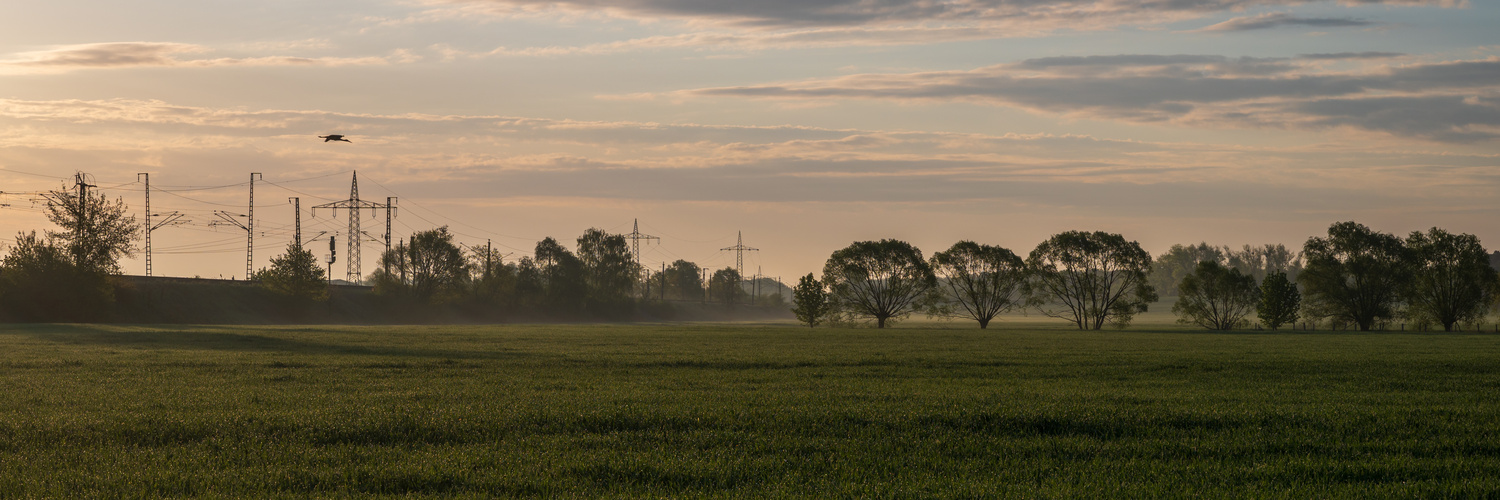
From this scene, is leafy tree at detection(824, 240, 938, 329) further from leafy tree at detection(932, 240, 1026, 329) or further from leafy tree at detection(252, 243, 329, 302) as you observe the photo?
leafy tree at detection(252, 243, 329, 302)

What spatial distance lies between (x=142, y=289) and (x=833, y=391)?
403 feet

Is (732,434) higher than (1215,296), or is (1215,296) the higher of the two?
(1215,296)

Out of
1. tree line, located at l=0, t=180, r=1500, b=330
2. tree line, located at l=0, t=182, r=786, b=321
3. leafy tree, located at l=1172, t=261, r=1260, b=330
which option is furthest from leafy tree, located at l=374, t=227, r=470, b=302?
leafy tree, located at l=1172, t=261, r=1260, b=330

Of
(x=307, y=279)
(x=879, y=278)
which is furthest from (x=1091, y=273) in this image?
(x=307, y=279)

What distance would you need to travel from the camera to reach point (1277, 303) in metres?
117

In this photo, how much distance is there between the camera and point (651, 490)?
535 inches

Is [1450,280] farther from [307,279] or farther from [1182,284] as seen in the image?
[307,279]

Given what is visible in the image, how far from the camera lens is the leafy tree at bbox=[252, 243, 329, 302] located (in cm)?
13575

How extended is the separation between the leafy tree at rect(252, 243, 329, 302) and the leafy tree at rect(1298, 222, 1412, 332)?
411 feet

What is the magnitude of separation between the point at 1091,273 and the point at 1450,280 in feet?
127

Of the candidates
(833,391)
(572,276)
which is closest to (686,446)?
(833,391)

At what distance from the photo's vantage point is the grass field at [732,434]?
14.0m

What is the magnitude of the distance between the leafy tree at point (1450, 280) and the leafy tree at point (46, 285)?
144 metres

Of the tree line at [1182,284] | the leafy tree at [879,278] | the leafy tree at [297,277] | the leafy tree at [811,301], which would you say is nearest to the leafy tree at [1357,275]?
the tree line at [1182,284]
